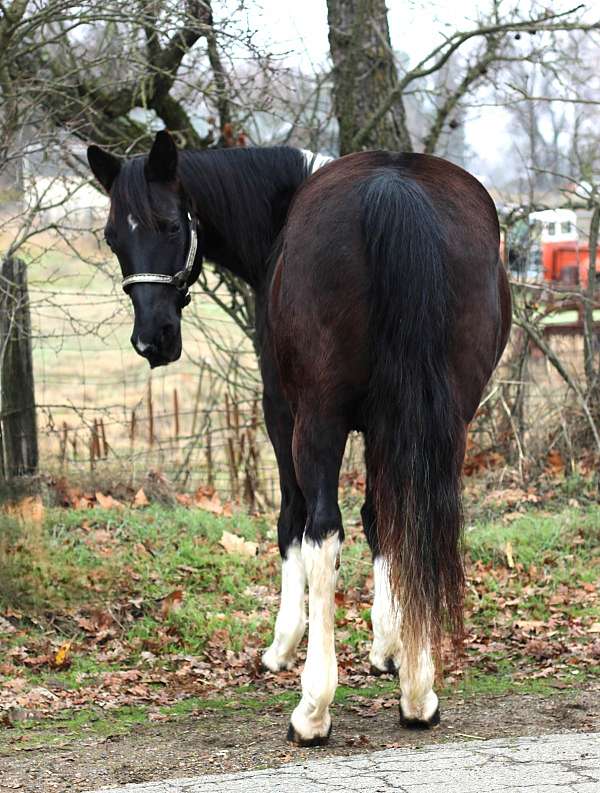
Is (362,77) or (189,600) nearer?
(189,600)

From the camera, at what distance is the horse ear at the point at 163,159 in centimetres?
497

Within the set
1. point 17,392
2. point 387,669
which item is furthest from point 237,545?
point 387,669

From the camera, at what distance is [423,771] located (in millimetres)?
3893

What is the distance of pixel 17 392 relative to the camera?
334 inches

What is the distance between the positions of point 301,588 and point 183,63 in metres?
5.41

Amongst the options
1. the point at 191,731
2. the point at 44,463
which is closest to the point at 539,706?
the point at 191,731

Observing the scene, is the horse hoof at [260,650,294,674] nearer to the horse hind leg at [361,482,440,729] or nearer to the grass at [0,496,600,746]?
the grass at [0,496,600,746]

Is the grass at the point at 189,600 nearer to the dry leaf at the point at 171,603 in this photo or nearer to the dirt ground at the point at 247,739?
the dry leaf at the point at 171,603

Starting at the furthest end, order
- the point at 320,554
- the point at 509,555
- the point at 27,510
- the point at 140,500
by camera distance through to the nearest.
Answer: the point at 140,500 < the point at 27,510 < the point at 509,555 < the point at 320,554

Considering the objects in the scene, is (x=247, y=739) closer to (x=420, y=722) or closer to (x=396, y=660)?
(x=420, y=722)

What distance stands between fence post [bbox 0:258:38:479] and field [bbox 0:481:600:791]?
0.67 meters

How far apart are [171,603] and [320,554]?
8.05ft

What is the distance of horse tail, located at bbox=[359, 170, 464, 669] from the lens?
4117mm

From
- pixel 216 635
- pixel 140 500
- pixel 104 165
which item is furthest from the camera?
pixel 140 500
